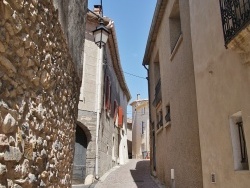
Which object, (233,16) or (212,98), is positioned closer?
(233,16)

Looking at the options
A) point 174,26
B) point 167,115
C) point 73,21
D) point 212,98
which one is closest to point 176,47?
point 174,26

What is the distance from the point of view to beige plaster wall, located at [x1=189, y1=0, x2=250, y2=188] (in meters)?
3.93

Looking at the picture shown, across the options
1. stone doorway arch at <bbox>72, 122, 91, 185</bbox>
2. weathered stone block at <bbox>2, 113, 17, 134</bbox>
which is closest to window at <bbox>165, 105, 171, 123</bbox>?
stone doorway arch at <bbox>72, 122, 91, 185</bbox>

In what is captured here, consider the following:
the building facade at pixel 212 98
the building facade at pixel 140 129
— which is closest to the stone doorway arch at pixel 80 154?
the building facade at pixel 212 98

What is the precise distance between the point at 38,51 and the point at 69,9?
1614 millimetres

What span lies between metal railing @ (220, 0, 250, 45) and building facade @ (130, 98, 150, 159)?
98.9 ft

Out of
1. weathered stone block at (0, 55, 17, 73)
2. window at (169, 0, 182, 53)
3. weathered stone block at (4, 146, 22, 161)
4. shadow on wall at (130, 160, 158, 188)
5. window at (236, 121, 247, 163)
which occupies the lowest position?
shadow on wall at (130, 160, 158, 188)

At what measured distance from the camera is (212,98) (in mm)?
4996

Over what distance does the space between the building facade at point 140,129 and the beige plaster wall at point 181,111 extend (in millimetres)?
23108

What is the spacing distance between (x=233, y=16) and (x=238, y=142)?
188cm

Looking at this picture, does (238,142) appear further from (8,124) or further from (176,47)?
(176,47)

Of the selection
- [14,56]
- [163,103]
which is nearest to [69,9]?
[14,56]

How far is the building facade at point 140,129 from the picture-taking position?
113ft

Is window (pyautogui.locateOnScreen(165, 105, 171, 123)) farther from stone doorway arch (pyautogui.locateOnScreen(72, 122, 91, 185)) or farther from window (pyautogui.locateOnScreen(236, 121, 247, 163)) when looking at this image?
window (pyautogui.locateOnScreen(236, 121, 247, 163))
